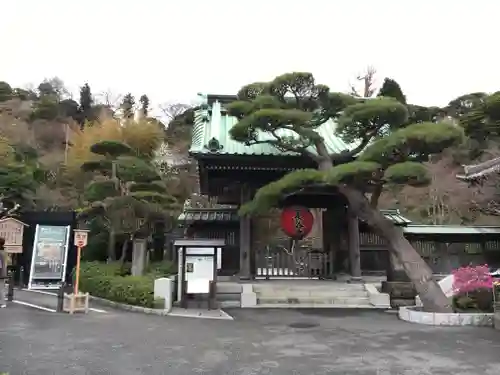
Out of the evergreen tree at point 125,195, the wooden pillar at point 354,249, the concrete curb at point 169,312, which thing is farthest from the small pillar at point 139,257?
the wooden pillar at point 354,249

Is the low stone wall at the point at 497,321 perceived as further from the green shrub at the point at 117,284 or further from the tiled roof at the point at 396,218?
the green shrub at the point at 117,284

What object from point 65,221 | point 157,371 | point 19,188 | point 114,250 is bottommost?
point 157,371

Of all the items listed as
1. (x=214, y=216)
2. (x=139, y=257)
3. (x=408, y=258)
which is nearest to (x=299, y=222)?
(x=214, y=216)

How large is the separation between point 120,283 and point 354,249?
8009 mm

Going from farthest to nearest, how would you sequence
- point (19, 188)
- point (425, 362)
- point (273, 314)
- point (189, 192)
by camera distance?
point (189, 192) < point (19, 188) < point (273, 314) < point (425, 362)

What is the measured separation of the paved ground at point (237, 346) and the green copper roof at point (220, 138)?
17.7 ft

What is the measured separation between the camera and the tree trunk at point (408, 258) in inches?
412

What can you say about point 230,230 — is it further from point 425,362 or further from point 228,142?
point 425,362

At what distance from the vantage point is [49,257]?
1784 cm

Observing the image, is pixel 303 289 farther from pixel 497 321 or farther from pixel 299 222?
pixel 497 321

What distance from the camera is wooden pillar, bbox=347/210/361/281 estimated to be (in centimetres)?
1517

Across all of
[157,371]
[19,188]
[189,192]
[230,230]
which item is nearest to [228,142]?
[230,230]

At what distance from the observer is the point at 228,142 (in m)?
15.0

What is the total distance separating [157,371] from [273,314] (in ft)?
19.8
